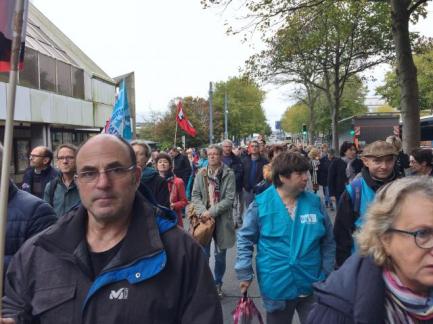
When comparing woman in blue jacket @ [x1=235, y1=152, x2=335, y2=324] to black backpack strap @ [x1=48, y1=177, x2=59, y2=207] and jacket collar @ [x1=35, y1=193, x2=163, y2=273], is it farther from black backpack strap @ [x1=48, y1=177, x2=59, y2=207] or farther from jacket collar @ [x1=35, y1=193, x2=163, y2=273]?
black backpack strap @ [x1=48, y1=177, x2=59, y2=207]

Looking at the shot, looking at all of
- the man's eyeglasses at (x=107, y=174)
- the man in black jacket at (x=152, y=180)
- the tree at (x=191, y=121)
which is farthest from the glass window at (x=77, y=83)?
the tree at (x=191, y=121)

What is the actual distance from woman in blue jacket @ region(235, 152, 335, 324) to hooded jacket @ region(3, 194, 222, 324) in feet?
4.88

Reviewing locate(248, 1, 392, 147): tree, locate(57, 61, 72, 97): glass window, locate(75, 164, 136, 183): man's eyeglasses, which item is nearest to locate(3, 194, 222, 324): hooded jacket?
locate(75, 164, 136, 183): man's eyeglasses

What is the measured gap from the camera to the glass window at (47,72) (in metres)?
20.8

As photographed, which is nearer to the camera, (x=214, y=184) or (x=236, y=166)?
(x=214, y=184)

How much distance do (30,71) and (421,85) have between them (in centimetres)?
3315

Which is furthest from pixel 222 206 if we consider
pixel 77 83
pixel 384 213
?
pixel 77 83

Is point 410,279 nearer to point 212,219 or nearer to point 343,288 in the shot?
point 343,288

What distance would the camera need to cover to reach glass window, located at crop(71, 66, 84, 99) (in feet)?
80.2

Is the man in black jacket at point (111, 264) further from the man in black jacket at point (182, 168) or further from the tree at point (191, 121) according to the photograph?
the tree at point (191, 121)

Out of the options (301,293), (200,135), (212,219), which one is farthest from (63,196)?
(200,135)

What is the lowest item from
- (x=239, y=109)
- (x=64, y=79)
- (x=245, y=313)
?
(x=245, y=313)

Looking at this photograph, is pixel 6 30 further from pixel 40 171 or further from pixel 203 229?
pixel 40 171

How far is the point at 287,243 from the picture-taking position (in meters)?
3.54
